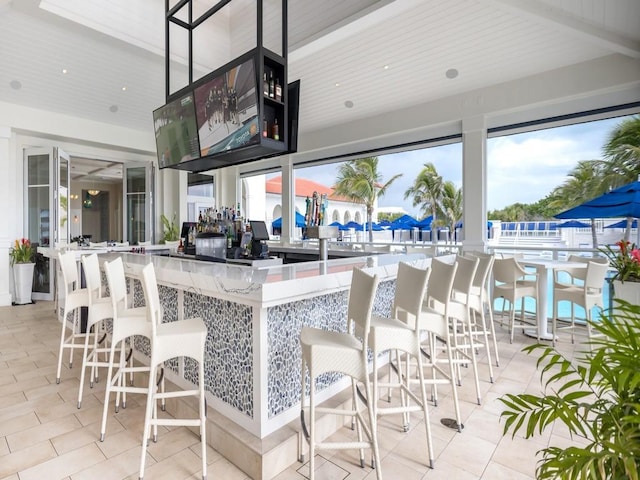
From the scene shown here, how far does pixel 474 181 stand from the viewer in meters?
5.38

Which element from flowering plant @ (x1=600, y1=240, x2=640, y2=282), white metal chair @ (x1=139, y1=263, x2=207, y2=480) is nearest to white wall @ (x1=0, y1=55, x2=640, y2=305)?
flowering plant @ (x1=600, y1=240, x2=640, y2=282)

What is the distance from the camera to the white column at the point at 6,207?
19.6 feet

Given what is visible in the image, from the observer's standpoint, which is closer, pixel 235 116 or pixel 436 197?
pixel 235 116

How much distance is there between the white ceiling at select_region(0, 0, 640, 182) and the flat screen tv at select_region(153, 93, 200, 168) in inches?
50.9

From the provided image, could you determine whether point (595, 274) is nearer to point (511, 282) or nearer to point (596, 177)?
point (511, 282)

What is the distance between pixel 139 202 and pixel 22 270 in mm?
2615

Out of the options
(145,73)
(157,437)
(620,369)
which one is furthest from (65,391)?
(145,73)

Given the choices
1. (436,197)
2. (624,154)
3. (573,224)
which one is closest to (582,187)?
(573,224)

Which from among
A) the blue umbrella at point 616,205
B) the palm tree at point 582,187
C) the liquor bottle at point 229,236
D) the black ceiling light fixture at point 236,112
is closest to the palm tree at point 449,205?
the palm tree at point 582,187

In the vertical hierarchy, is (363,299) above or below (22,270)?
above

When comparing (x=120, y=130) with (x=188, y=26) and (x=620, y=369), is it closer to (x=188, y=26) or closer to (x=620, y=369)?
(x=188, y=26)

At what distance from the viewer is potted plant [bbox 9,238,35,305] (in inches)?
245

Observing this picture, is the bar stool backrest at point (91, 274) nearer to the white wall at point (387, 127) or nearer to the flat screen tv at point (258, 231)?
the flat screen tv at point (258, 231)

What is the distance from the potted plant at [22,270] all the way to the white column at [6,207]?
11 centimetres
